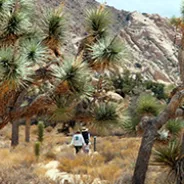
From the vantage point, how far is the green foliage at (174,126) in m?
9.55

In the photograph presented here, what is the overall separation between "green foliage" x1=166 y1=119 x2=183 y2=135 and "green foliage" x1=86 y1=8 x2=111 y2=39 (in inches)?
97.5

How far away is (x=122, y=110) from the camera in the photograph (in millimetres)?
8539

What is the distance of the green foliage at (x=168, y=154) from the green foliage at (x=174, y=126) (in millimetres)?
1379

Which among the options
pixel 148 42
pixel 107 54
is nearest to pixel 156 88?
pixel 148 42

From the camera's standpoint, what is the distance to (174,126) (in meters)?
9.66

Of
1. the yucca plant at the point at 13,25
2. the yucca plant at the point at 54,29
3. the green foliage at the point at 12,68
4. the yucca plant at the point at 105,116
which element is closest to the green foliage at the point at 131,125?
the yucca plant at the point at 105,116

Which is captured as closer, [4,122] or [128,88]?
[4,122]

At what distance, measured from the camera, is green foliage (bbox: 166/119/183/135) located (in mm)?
9555

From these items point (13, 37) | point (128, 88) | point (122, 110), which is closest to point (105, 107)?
point (122, 110)

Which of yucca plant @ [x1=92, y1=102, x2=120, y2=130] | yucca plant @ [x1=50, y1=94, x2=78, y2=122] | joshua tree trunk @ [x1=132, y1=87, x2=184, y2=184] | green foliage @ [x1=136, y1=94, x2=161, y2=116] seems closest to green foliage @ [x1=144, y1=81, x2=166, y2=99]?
green foliage @ [x1=136, y1=94, x2=161, y2=116]

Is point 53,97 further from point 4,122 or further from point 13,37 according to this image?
point 13,37

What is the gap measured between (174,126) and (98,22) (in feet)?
9.23

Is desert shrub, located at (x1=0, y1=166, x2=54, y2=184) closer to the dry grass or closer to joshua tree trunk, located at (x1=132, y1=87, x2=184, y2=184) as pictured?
the dry grass

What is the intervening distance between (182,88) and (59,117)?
2.47m
